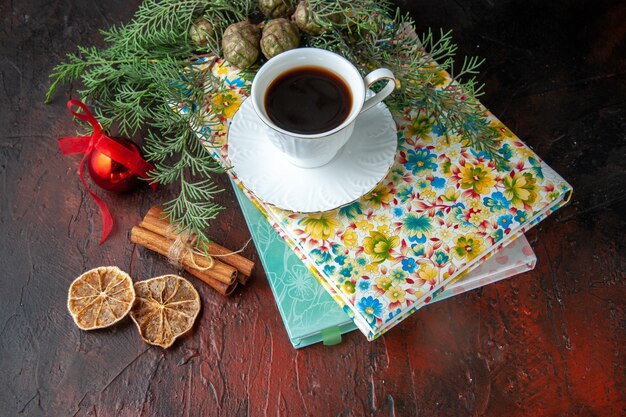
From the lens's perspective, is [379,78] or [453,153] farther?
[453,153]

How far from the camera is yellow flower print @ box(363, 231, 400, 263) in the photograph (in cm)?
96

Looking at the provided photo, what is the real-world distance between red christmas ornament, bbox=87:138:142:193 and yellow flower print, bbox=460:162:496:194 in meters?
0.61

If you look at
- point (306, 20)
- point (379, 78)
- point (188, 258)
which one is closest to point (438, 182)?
point (379, 78)

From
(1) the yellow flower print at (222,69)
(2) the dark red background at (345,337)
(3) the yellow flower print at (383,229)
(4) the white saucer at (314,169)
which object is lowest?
(2) the dark red background at (345,337)

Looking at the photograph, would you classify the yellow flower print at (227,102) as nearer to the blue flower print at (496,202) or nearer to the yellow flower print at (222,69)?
the yellow flower print at (222,69)

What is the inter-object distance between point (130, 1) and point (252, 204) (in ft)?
1.96

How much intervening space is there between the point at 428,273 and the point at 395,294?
7cm

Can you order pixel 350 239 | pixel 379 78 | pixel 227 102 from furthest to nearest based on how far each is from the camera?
pixel 227 102
pixel 350 239
pixel 379 78

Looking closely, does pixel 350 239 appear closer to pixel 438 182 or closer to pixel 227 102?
pixel 438 182

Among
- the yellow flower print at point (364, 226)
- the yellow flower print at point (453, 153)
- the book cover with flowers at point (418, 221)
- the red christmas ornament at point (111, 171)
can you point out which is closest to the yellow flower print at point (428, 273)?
the book cover with flowers at point (418, 221)

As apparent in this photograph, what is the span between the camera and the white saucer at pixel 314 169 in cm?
96

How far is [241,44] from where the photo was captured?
1.00m

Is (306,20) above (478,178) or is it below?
above

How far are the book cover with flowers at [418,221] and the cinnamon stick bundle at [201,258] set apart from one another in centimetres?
11
